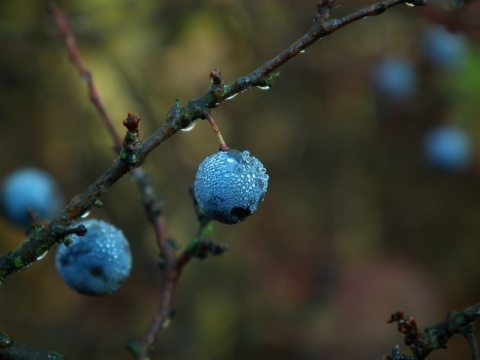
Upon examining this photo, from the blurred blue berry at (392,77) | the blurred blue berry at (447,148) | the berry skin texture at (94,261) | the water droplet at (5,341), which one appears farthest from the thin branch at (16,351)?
the blurred blue berry at (392,77)

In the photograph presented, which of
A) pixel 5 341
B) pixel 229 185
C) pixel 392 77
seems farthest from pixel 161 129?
pixel 392 77

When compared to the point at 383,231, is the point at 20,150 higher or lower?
lower

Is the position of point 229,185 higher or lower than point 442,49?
lower

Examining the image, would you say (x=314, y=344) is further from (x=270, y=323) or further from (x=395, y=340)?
(x=395, y=340)

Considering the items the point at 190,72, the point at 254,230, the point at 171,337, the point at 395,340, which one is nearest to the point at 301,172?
the point at 254,230

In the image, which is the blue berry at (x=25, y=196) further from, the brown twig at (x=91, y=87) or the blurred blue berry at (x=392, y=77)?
the blurred blue berry at (x=392, y=77)

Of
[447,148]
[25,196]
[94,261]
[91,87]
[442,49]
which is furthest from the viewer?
[442,49]

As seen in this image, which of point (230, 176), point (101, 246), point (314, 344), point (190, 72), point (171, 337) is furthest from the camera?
point (190, 72)

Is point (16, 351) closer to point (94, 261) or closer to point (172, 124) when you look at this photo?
point (94, 261)
